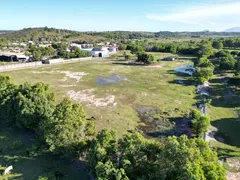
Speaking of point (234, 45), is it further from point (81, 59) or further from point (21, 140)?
point (21, 140)

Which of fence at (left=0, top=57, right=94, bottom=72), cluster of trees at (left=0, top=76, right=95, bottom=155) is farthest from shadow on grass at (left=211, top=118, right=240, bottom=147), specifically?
fence at (left=0, top=57, right=94, bottom=72)

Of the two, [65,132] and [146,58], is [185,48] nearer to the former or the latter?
[146,58]

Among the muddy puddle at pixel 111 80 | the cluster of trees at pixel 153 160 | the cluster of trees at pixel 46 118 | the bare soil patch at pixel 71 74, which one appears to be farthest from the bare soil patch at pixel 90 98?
the cluster of trees at pixel 153 160

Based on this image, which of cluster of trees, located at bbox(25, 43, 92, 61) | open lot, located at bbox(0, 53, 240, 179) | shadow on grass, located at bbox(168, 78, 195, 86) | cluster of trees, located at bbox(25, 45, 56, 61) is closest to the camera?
open lot, located at bbox(0, 53, 240, 179)

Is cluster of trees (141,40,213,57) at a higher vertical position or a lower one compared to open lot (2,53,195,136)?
higher

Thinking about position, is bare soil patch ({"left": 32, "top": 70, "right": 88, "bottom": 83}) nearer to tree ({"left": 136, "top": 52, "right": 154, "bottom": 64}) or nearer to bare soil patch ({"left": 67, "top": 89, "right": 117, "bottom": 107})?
bare soil patch ({"left": 67, "top": 89, "right": 117, "bottom": 107})

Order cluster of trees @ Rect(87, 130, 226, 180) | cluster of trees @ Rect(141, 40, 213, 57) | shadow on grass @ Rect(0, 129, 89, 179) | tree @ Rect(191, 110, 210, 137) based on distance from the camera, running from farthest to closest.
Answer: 1. cluster of trees @ Rect(141, 40, 213, 57)
2. tree @ Rect(191, 110, 210, 137)
3. shadow on grass @ Rect(0, 129, 89, 179)
4. cluster of trees @ Rect(87, 130, 226, 180)

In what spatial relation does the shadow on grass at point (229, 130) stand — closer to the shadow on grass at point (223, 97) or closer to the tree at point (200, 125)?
the tree at point (200, 125)

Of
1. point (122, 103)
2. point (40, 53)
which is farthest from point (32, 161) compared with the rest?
point (40, 53)
